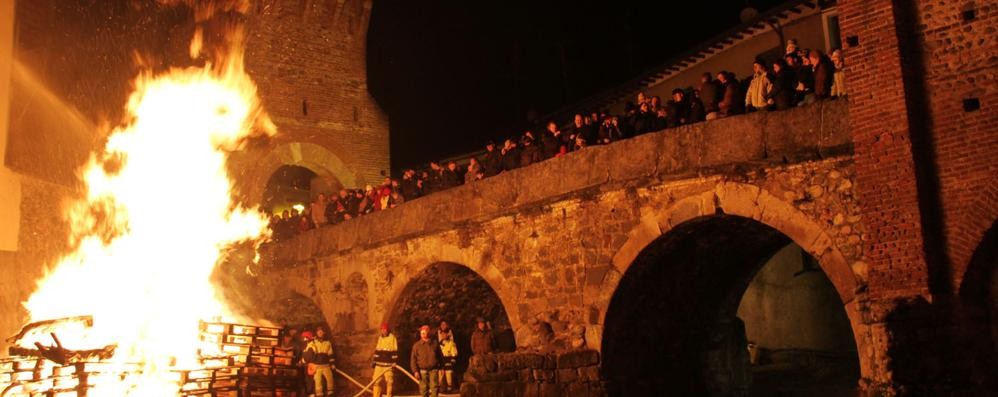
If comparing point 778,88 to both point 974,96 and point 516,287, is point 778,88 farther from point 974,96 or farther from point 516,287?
point 516,287

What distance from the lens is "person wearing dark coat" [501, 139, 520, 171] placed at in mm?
13906

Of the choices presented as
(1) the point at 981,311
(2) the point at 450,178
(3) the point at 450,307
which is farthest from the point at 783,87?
(3) the point at 450,307

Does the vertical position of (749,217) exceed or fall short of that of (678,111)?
it falls short

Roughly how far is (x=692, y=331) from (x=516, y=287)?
2750 millimetres

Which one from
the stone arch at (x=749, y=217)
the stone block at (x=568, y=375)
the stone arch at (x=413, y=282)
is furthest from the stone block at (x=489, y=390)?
the stone arch at (x=413, y=282)

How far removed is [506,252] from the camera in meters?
13.5

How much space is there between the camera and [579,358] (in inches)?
466

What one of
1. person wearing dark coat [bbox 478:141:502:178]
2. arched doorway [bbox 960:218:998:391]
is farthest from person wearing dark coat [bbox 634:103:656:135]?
arched doorway [bbox 960:218:998:391]

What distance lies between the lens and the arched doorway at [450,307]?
15.7m

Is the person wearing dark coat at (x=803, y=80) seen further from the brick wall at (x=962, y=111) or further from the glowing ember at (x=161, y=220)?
the glowing ember at (x=161, y=220)

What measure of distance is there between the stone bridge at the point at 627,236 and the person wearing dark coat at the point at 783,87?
234 millimetres

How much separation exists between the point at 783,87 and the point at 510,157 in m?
4.86

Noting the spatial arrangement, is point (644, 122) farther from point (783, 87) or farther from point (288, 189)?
point (288, 189)

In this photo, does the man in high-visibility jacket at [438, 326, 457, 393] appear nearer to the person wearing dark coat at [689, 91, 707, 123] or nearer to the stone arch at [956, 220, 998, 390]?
the person wearing dark coat at [689, 91, 707, 123]
